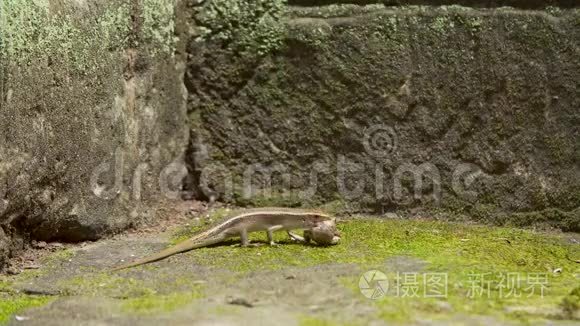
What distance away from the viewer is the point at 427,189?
3.97 metres

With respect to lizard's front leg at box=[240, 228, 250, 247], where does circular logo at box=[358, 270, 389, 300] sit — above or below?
below

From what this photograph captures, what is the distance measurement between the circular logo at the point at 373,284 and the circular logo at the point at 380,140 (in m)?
1.04

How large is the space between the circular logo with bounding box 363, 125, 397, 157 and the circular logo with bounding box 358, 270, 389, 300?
3.41ft

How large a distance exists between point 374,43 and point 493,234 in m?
0.96

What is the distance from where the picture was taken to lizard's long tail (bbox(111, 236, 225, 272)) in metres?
3.30

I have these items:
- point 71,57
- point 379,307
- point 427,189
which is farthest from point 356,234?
point 71,57

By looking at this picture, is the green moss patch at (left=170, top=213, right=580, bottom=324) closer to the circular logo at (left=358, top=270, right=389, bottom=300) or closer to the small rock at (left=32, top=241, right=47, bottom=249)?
the circular logo at (left=358, top=270, right=389, bottom=300)

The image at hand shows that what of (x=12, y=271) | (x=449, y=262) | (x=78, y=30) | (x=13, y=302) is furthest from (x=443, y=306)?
(x=78, y=30)

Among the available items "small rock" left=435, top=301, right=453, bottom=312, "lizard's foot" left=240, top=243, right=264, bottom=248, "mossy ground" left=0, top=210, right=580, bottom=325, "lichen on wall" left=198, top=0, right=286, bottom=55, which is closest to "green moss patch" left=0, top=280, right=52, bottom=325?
"mossy ground" left=0, top=210, right=580, bottom=325

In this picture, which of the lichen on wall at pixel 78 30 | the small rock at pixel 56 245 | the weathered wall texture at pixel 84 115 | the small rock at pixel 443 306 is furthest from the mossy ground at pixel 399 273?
the lichen on wall at pixel 78 30

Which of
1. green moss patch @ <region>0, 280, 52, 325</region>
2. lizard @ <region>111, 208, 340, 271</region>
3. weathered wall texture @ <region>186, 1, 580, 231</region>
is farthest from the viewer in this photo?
weathered wall texture @ <region>186, 1, 580, 231</region>

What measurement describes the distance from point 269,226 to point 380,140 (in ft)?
2.22

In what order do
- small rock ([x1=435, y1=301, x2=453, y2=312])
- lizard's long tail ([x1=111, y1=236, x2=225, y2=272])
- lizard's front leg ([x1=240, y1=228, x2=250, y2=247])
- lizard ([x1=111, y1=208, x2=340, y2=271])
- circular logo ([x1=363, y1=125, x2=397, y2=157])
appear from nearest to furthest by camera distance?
1. small rock ([x1=435, y1=301, x2=453, y2=312])
2. lizard's long tail ([x1=111, y1=236, x2=225, y2=272])
3. lizard ([x1=111, y1=208, x2=340, y2=271])
4. lizard's front leg ([x1=240, y1=228, x2=250, y2=247])
5. circular logo ([x1=363, y1=125, x2=397, y2=157])

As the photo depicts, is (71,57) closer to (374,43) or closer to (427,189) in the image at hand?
(374,43)
